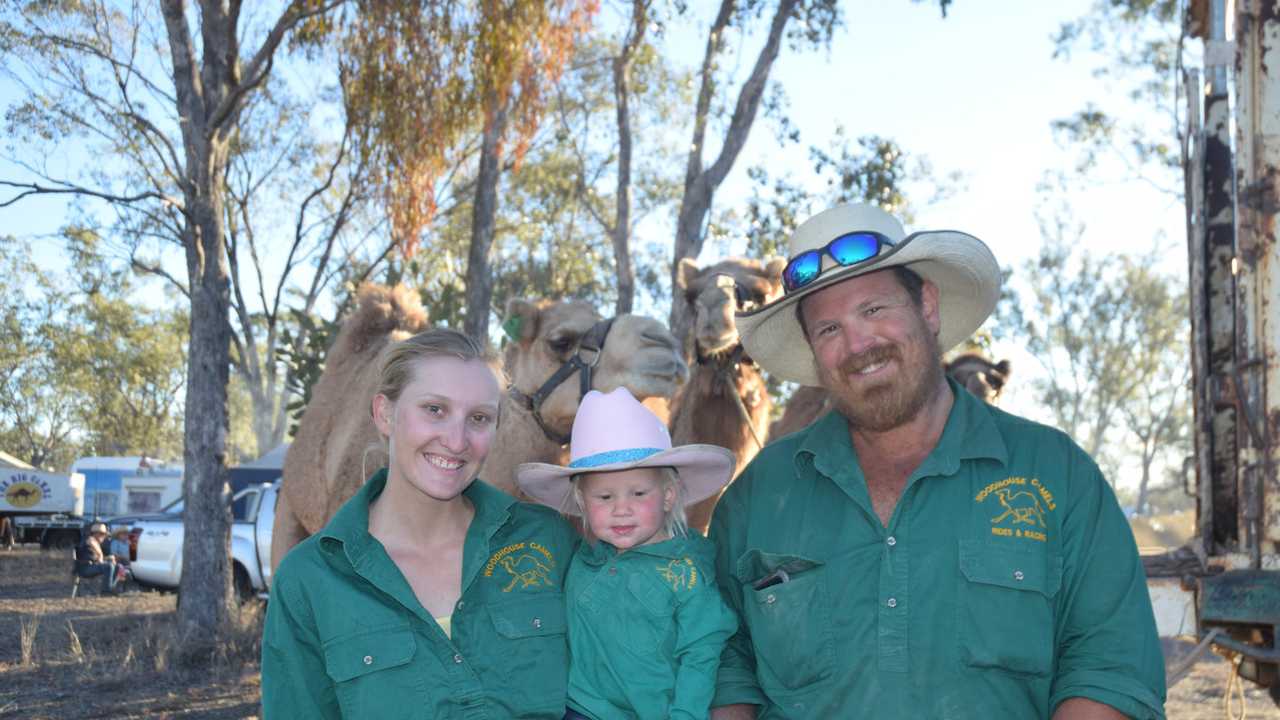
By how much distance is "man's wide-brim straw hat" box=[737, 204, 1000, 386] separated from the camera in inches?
140

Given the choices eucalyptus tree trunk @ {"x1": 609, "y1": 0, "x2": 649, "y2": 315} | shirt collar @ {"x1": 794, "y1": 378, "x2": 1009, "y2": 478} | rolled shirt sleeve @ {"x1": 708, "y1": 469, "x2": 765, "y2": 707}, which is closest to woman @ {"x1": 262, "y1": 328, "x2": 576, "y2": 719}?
rolled shirt sleeve @ {"x1": 708, "y1": 469, "x2": 765, "y2": 707}

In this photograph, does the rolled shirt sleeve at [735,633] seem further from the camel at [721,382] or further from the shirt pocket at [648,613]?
the camel at [721,382]

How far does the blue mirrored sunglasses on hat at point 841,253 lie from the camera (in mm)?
3582

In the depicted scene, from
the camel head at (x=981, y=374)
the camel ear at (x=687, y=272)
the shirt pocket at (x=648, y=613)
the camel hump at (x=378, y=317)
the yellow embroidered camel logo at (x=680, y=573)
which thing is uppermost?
the camel ear at (x=687, y=272)

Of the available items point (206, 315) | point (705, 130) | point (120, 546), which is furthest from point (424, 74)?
point (120, 546)

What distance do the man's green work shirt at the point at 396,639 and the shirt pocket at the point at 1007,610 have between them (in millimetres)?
1202

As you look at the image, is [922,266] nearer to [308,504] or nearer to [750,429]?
[750,429]

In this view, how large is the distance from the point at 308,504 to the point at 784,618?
218 inches

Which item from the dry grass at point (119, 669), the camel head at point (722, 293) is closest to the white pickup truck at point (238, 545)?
the dry grass at point (119, 669)

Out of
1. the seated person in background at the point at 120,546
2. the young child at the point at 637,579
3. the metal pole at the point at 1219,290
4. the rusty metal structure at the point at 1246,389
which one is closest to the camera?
the young child at the point at 637,579

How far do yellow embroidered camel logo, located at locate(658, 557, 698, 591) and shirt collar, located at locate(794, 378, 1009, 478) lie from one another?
1.54 ft

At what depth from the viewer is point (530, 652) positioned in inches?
134

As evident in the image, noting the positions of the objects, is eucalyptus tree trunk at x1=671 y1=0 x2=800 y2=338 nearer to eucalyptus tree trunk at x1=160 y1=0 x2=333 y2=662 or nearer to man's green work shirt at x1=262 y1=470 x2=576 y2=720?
eucalyptus tree trunk at x1=160 y1=0 x2=333 y2=662

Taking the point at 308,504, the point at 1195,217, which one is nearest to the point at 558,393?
the point at 308,504
